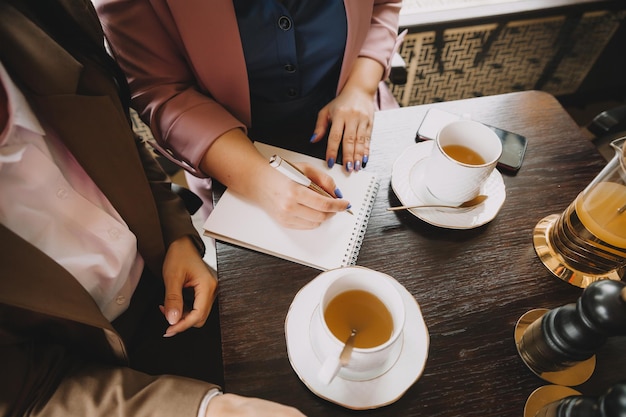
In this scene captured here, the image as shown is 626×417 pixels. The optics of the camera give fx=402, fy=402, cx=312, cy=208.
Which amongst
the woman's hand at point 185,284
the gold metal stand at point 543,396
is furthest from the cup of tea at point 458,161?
the woman's hand at point 185,284

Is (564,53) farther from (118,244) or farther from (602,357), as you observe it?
(118,244)

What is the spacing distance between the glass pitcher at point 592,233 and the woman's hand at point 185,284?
2.09 feet

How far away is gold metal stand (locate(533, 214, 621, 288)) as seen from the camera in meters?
0.69

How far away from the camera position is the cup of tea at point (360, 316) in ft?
1.82

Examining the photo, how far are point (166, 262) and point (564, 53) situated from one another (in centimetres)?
188

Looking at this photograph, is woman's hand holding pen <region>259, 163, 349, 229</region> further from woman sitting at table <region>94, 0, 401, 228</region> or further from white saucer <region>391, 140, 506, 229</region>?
white saucer <region>391, 140, 506, 229</region>

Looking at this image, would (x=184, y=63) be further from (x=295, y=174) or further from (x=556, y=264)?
(x=556, y=264)

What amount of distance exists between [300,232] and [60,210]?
1.31ft

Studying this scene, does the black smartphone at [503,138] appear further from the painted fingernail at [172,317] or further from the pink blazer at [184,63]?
the painted fingernail at [172,317]

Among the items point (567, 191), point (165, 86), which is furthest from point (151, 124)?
point (567, 191)

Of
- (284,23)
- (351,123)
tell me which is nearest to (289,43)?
(284,23)

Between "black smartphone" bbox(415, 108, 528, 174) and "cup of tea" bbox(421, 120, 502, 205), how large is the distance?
0.11 meters

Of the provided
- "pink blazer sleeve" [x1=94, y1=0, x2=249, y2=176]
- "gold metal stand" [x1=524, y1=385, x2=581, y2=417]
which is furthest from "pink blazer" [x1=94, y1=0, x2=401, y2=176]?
"gold metal stand" [x1=524, y1=385, x2=581, y2=417]

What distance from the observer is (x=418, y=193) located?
776 millimetres
